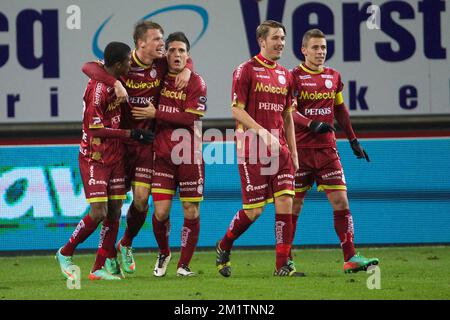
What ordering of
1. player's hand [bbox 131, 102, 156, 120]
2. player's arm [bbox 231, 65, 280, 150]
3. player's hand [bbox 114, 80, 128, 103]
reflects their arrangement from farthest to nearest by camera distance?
player's hand [bbox 131, 102, 156, 120]
player's arm [bbox 231, 65, 280, 150]
player's hand [bbox 114, 80, 128, 103]

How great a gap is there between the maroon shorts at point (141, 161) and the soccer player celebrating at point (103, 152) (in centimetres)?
15

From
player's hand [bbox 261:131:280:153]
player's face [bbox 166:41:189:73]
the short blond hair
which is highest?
the short blond hair

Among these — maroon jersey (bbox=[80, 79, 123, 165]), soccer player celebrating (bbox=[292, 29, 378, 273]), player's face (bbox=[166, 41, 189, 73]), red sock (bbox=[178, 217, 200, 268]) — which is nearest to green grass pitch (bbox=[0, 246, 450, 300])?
red sock (bbox=[178, 217, 200, 268])

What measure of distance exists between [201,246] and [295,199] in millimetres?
2671

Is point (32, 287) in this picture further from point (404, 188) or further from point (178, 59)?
point (404, 188)

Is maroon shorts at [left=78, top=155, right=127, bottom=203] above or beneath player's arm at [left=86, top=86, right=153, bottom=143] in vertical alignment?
beneath

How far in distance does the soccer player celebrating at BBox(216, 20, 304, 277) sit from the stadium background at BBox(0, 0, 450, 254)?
2.93 m

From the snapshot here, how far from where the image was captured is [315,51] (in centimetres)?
1009

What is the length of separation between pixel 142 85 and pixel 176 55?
→ 0.37 metres

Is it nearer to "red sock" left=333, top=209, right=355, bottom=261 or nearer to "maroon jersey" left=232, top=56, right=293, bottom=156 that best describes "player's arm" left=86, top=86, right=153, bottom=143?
"maroon jersey" left=232, top=56, right=293, bottom=156

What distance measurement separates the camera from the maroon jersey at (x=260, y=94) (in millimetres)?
9578

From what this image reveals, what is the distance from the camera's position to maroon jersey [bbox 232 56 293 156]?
9578mm

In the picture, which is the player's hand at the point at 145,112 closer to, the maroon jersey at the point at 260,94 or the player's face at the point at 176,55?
the player's face at the point at 176,55

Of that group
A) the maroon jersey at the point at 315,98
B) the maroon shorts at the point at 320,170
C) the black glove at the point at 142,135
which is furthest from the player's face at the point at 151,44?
the maroon shorts at the point at 320,170
